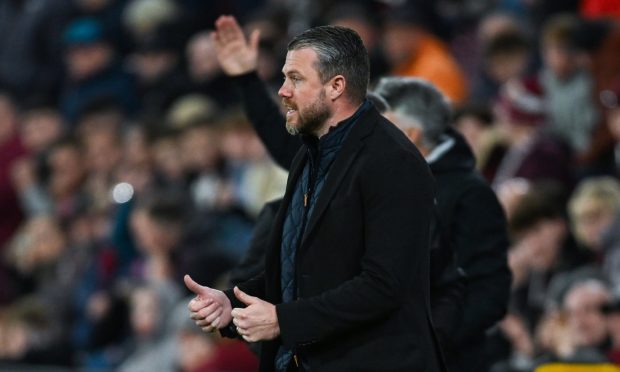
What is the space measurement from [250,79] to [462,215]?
0.96 meters

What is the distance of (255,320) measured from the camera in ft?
13.1

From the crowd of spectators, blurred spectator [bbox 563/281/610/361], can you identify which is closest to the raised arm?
the crowd of spectators

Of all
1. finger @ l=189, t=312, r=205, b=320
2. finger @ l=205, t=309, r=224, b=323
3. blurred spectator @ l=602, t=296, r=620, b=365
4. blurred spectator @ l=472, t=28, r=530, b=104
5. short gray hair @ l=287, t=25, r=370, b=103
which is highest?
short gray hair @ l=287, t=25, r=370, b=103

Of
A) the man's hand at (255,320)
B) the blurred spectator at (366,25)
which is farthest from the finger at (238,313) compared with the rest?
the blurred spectator at (366,25)

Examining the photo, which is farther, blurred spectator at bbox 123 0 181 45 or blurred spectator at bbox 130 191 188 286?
blurred spectator at bbox 123 0 181 45

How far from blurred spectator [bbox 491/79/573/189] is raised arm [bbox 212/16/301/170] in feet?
9.89

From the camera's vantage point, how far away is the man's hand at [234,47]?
553 centimetres

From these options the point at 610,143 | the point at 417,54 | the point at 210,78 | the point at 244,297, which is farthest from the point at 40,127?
the point at 244,297

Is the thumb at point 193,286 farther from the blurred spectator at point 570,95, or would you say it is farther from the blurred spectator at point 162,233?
the blurred spectator at point 570,95

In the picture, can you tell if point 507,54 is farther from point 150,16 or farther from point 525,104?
point 150,16

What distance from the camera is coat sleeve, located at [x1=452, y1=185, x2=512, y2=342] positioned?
541 cm

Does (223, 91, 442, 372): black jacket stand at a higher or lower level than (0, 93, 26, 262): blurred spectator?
higher

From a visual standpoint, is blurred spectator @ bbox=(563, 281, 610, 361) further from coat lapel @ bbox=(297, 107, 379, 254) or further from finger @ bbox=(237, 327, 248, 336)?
finger @ bbox=(237, 327, 248, 336)

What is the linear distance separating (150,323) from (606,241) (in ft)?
9.12
